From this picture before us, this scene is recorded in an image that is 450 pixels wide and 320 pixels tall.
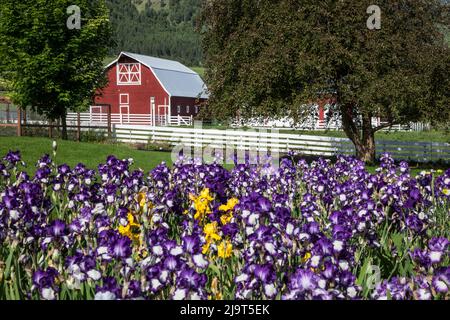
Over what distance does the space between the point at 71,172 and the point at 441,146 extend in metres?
19.4

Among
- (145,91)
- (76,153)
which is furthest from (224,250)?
(145,91)

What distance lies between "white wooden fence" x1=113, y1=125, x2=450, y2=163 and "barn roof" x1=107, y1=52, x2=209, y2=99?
2097 centimetres

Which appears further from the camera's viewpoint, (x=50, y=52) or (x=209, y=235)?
(x=50, y=52)

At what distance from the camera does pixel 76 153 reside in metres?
18.7

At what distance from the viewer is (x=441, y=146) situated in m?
22.6

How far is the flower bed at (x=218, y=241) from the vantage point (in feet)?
10.5

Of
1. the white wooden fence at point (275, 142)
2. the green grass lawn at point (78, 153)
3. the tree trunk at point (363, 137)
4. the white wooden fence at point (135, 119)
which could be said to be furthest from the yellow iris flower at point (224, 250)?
the white wooden fence at point (135, 119)

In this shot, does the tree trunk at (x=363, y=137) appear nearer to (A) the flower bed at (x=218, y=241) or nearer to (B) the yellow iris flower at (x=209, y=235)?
(A) the flower bed at (x=218, y=241)

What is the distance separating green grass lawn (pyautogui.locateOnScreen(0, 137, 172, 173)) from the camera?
16.9 m

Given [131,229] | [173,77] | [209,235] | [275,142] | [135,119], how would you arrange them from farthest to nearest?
[173,77] → [135,119] → [275,142] → [131,229] → [209,235]

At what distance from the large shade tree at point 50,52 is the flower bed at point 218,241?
61.1 ft

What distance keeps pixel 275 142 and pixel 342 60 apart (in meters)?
8.55

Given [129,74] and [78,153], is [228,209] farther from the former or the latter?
[129,74]
